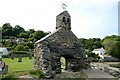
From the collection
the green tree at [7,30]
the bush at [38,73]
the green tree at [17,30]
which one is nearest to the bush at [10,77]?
the bush at [38,73]

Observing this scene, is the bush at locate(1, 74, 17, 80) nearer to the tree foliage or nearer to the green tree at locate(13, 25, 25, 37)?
the tree foliage

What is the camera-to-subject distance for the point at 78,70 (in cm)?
1648

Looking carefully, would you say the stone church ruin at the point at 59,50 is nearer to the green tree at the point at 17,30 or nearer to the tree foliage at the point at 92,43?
the tree foliage at the point at 92,43

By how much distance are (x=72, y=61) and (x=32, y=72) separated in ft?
12.4

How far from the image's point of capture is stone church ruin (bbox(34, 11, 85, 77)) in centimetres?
1458

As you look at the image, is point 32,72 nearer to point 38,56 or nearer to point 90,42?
point 38,56

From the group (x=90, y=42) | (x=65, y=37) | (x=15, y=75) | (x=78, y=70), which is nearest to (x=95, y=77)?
(x=78, y=70)

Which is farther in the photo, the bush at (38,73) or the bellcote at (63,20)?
the bellcote at (63,20)

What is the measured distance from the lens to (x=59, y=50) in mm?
15500

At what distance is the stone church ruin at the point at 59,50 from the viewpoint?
14.6m

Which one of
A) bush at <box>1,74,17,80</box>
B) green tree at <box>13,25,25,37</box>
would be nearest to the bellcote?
bush at <box>1,74,17,80</box>

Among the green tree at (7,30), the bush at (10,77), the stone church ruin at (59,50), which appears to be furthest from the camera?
the green tree at (7,30)

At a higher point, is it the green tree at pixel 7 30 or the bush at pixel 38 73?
the green tree at pixel 7 30

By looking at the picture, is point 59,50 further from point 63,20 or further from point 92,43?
point 92,43
